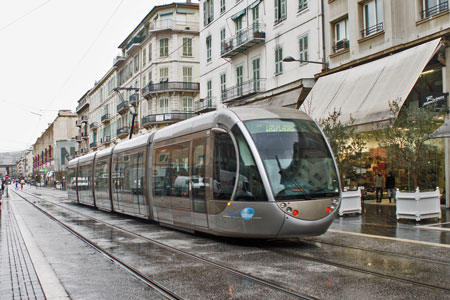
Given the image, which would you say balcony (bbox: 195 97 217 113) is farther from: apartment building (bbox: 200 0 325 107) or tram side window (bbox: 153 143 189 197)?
tram side window (bbox: 153 143 189 197)

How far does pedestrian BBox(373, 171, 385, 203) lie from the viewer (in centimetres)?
2109

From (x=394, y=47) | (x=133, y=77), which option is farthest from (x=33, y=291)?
(x=133, y=77)

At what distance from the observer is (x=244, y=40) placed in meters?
29.7

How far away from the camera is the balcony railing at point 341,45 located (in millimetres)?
22281

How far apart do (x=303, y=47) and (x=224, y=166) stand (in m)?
16.1

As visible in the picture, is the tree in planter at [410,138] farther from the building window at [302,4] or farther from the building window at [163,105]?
the building window at [163,105]

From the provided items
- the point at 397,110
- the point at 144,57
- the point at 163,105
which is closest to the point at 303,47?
the point at 397,110

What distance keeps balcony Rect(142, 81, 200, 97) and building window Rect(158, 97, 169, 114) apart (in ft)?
3.41

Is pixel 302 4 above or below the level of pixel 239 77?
above

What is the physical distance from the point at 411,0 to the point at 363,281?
15.1 m

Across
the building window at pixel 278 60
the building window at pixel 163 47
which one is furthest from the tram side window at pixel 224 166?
the building window at pixel 163 47

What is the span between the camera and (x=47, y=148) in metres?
129

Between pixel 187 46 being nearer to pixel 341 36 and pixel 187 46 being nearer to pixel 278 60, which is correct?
pixel 278 60

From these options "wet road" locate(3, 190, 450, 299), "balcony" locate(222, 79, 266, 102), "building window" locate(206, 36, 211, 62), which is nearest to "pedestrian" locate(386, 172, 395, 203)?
"wet road" locate(3, 190, 450, 299)
